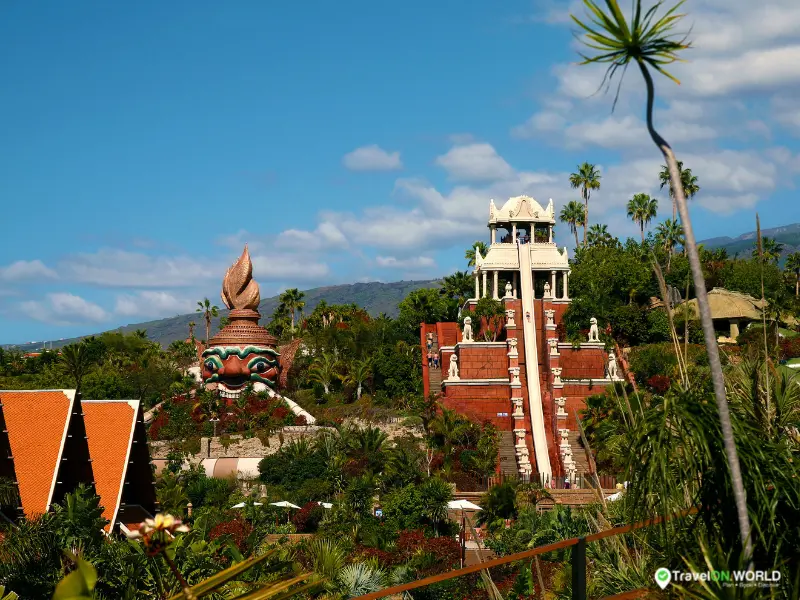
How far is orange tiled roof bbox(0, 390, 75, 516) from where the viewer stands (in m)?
17.2

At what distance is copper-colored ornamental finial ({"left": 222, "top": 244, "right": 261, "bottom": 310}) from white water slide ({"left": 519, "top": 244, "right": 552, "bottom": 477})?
44.0 feet

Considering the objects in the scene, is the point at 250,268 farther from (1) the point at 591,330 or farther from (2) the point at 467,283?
(1) the point at 591,330

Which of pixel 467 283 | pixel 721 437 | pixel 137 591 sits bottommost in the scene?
pixel 137 591

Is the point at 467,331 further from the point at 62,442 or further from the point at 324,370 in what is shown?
the point at 62,442

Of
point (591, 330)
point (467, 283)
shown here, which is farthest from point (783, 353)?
point (467, 283)

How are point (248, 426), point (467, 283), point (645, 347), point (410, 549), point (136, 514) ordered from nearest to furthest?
point (136, 514) < point (410, 549) < point (248, 426) < point (645, 347) < point (467, 283)

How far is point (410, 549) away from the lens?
23.9 meters

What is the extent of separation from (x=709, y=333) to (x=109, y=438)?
17606 millimetres

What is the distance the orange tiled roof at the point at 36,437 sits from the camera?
17.2 m

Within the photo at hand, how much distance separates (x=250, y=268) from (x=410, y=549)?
28.7 metres

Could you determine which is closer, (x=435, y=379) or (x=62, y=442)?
(x=62, y=442)

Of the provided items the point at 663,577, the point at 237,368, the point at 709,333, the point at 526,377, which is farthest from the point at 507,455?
the point at 709,333

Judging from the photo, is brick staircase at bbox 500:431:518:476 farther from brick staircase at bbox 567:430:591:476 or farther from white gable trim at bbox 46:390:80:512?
white gable trim at bbox 46:390:80:512

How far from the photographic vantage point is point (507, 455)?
3909 cm
